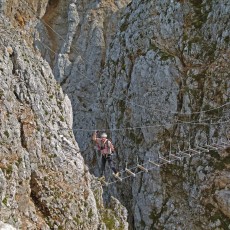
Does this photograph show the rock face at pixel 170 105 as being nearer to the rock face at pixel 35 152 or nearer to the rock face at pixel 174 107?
the rock face at pixel 174 107

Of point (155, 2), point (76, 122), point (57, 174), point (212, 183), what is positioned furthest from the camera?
point (76, 122)

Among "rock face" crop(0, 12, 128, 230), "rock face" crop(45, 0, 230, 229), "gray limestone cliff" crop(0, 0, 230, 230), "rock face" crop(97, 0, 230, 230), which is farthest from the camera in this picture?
"rock face" crop(45, 0, 230, 229)

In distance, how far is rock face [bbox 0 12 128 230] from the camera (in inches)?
456

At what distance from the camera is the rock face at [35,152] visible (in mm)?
11570

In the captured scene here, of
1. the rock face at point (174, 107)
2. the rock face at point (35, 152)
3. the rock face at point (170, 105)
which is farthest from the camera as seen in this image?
the rock face at point (170, 105)

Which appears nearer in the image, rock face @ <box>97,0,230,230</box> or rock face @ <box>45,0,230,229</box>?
rock face @ <box>97,0,230,230</box>

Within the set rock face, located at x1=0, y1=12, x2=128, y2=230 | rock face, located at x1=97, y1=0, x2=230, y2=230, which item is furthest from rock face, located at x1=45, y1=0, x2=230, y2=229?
rock face, located at x1=0, y1=12, x2=128, y2=230

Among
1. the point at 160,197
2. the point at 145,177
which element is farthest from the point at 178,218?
the point at 145,177

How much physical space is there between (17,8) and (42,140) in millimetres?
8618

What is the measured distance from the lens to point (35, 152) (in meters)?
13.0

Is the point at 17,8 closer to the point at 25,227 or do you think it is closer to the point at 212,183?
the point at 25,227

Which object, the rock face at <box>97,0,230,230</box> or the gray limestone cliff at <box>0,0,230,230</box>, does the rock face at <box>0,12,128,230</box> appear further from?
the rock face at <box>97,0,230,230</box>

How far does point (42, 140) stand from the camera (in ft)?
44.6

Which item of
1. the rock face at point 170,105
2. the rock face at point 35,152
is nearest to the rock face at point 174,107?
the rock face at point 170,105
